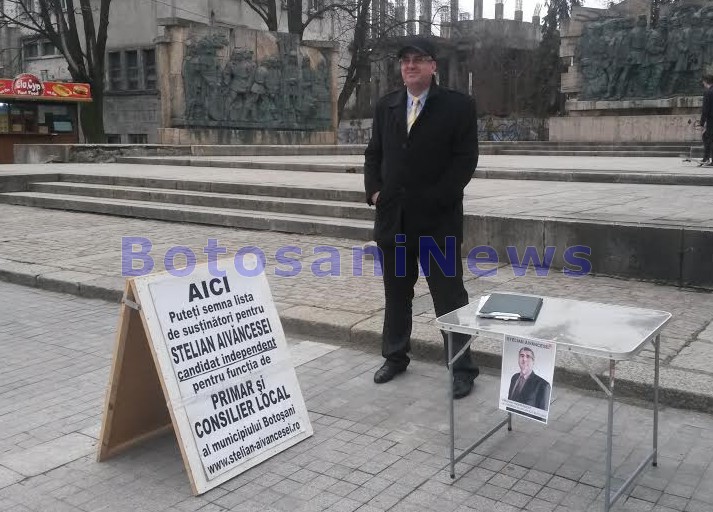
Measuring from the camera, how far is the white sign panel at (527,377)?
3.21 m

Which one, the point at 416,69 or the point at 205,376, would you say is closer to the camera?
the point at 205,376

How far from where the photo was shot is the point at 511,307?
3.50 meters

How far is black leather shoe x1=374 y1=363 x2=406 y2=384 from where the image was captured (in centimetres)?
481

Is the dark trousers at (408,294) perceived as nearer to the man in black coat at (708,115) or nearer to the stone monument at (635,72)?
the man in black coat at (708,115)

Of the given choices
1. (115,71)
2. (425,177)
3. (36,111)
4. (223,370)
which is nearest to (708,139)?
(425,177)

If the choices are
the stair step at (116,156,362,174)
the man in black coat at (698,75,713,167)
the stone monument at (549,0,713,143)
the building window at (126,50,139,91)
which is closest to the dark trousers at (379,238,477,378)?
the stair step at (116,156,362,174)

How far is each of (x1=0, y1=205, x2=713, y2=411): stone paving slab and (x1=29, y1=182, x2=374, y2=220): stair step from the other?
79 centimetres

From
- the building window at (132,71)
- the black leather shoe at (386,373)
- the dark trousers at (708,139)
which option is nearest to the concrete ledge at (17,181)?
the black leather shoe at (386,373)

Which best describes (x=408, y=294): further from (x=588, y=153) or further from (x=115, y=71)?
(x=115, y=71)

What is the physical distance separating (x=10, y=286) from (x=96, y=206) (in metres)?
5.39

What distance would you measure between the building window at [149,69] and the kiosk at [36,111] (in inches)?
505

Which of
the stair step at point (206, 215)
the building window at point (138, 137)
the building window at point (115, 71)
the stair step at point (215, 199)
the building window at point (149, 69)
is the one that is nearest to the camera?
the stair step at point (206, 215)

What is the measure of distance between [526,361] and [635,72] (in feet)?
89.3

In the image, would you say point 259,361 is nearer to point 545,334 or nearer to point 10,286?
point 545,334
